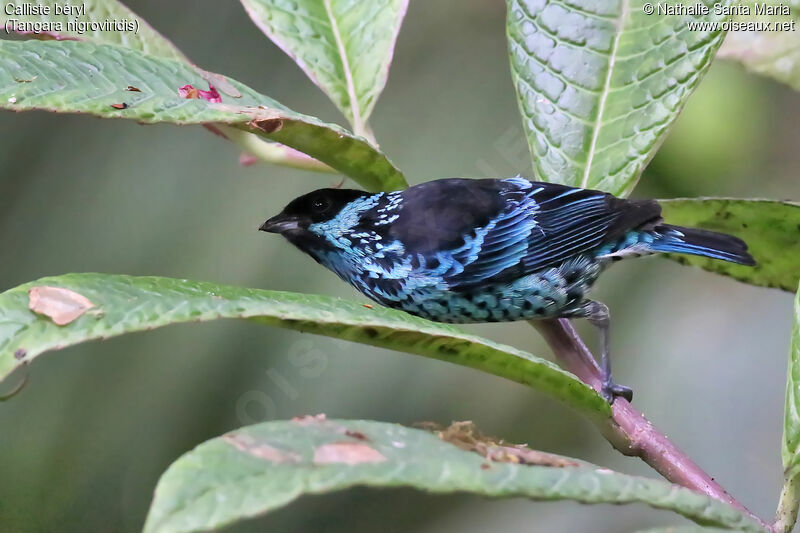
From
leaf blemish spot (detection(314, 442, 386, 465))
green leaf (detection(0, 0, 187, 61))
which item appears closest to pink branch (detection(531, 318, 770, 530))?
leaf blemish spot (detection(314, 442, 386, 465))

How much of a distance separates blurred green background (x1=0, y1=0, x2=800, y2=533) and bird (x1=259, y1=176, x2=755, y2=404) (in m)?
1.24

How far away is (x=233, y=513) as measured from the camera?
2.55ft

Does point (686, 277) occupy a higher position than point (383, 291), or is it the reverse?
point (383, 291)

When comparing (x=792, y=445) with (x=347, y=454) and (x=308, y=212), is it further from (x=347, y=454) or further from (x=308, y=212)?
(x=308, y=212)

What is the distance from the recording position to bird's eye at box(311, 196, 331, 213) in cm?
203

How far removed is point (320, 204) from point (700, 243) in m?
0.93

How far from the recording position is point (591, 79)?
5.93 ft

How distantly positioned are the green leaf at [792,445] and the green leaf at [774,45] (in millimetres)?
803

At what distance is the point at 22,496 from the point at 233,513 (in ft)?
10.7

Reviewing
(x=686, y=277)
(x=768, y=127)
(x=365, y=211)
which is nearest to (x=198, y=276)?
(x=365, y=211)

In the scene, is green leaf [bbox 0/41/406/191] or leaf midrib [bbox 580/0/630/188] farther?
leaf midrib [bbox 580/0/630/188]

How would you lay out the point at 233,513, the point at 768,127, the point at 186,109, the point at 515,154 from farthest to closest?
the point at 768,127
the point at 515,154
the point at 186,109
the point at 233,513

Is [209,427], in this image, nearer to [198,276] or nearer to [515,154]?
[198,276]

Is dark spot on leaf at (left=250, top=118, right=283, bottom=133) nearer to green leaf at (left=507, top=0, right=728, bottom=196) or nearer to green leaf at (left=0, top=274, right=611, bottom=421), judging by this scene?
green leaf at (left=0, top=274, right=611, bottom=421)
